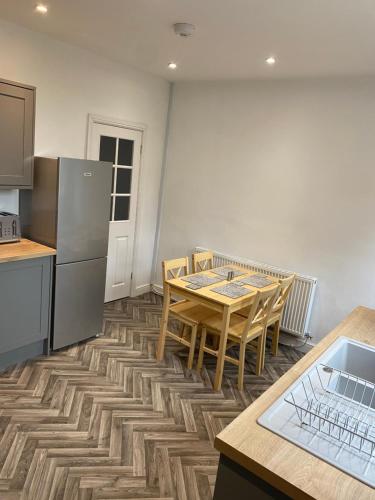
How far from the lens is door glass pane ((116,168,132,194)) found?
4.22m

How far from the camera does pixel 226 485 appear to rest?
1.13m

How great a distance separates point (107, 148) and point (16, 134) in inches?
47.7

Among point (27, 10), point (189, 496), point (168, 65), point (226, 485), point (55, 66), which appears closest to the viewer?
point (226, 485)

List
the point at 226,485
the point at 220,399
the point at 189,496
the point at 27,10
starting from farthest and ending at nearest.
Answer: the point at 220,399, the point at 27,10, the point at 189,496, the point at 226,485

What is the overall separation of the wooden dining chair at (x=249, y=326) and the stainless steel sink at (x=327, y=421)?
4.51ft

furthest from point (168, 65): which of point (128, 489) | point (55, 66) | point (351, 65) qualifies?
point (128, 489)

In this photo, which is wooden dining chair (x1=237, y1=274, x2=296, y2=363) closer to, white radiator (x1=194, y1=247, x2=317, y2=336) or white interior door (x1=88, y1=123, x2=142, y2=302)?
white radiator (x1=194, y1=247, x2=317, y2=336)

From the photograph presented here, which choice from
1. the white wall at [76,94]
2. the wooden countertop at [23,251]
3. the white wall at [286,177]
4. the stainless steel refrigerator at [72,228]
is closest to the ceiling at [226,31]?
the white wall at [76,94]

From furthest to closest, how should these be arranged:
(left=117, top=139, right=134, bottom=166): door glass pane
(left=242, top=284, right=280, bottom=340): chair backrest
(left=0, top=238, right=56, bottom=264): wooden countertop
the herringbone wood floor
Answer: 1. (left=117, top=139, right=134, bottom=166): door glass pane
2. (left=242, top=284, right=280, bottom=340): chair backrest
3. (left=0, top=238, right=56, bottom=264): wooden countertop
4. the herringbone wood floor

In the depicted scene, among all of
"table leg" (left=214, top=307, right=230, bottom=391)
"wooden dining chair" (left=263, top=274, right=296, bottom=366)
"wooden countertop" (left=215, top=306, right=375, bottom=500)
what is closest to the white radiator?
"wooden dining chair" (left=263, top=274, right=296, bottom=366)

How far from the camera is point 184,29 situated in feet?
8.23

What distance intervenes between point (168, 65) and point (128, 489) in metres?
3.46

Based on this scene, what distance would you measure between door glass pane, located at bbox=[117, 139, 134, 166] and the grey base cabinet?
162cm

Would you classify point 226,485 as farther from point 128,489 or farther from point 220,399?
point 220,399
